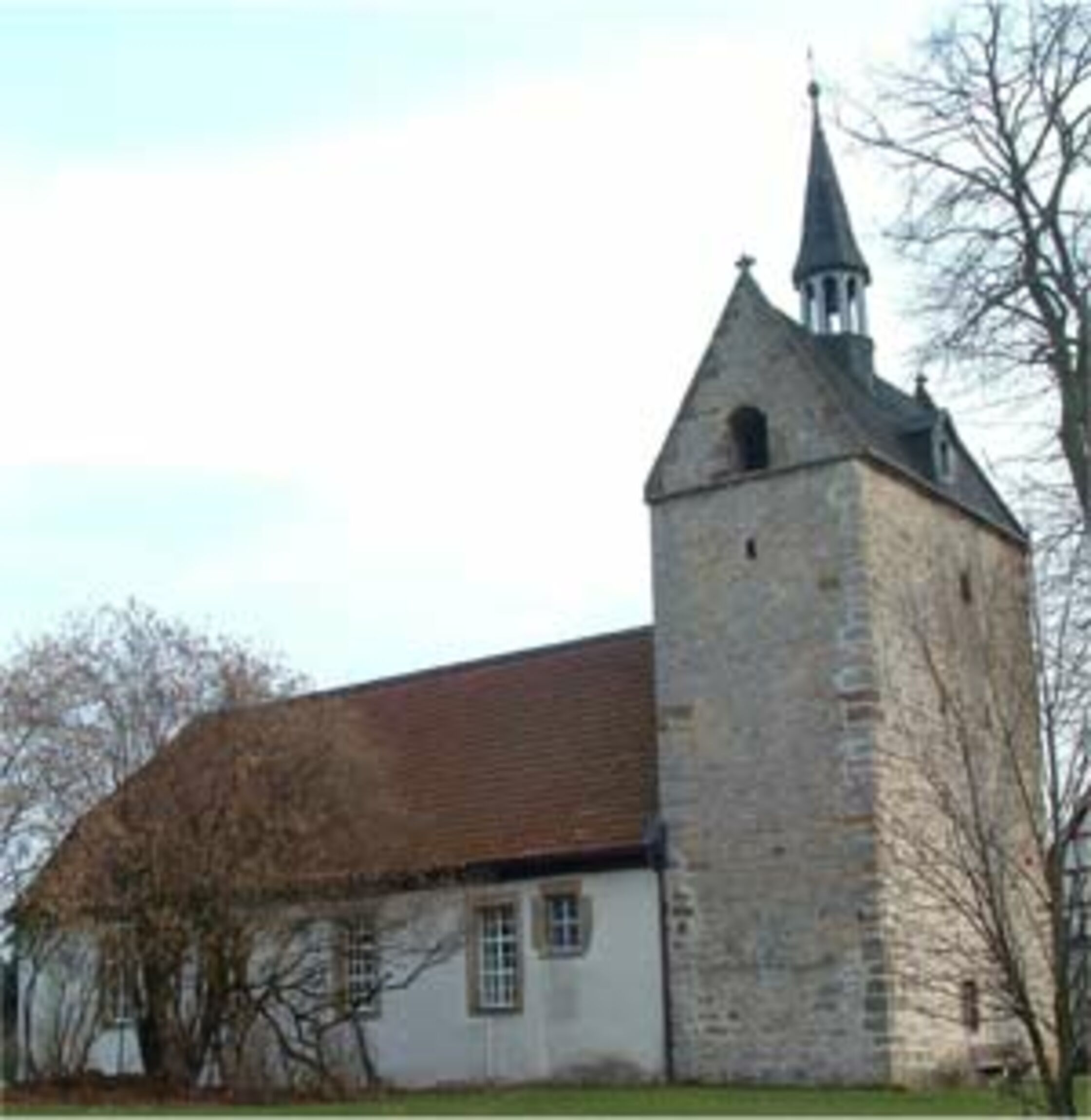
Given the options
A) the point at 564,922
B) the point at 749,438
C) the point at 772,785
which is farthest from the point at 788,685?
the point at 564,922

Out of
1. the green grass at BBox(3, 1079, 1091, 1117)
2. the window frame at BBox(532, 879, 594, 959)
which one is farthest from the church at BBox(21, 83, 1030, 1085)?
the green grass at BBox(3, 1079, 1091, 1117)

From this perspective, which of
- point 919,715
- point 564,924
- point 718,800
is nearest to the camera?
point 718,800

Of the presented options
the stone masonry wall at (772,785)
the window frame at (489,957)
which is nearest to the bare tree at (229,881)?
the window frame at (489,957)

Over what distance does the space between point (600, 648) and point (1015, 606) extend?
14.3m

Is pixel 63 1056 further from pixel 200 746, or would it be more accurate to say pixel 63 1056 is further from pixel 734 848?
pixel 734 848

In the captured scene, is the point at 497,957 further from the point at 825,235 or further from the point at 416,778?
the point at 825,235

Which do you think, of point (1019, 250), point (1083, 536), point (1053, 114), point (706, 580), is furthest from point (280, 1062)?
point (1053, 114)

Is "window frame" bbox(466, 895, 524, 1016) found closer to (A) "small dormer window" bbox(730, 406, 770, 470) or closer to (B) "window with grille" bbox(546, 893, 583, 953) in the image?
(B) "window with grille" bbox(546, 893, 583, 953)

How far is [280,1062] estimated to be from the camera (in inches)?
1057

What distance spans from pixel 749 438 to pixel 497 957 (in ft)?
28.9

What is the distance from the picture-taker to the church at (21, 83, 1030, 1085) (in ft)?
86.2

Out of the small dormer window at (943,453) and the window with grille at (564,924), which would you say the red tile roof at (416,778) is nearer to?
the window with grille at (564,924)

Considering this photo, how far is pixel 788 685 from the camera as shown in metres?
27.4

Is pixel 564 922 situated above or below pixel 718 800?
below
